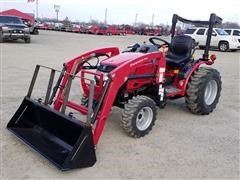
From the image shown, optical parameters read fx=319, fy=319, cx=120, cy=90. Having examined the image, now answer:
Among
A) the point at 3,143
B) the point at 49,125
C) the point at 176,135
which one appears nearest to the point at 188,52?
the point at 176,135

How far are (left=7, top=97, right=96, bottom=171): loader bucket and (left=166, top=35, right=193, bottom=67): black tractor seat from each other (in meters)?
2.62

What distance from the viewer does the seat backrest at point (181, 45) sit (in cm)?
620

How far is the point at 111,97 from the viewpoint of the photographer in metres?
4.41

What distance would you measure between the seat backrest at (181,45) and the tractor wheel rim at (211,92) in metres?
0.82

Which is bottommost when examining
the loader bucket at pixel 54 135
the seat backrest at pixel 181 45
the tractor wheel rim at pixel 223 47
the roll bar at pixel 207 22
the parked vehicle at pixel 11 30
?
the loader bucket at pixel 54 135

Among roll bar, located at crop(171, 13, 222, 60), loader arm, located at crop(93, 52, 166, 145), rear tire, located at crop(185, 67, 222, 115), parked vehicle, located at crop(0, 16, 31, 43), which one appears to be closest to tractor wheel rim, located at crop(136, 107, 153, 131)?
loader arm, located at crop(93, 52, 166, 145)

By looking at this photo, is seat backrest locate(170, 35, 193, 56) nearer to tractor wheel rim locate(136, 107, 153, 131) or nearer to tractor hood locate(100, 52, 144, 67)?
tractor hood locate(100, 52, 144, 67)

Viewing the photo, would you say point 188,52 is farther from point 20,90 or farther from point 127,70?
point 20,90

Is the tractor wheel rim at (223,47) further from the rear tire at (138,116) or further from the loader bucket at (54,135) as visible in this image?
the loader bucket at (54,135)

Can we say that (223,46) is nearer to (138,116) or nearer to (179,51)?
(179,51)

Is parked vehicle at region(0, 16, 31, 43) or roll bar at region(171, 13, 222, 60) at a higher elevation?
roll bar at region(171, 13, 222, 60)

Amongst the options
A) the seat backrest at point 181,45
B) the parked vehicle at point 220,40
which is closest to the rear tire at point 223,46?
the parked vehicle at point 220,40

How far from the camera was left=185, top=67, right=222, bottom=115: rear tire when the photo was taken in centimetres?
589

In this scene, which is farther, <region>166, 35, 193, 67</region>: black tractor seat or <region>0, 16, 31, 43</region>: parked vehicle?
<region>0, 16, 31, 43</region>: parked vehicle
